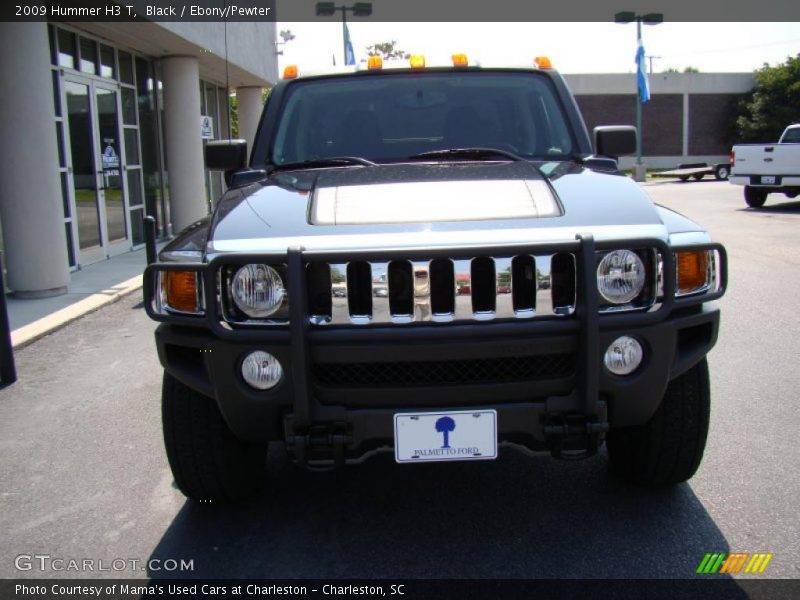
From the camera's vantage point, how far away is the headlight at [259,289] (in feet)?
8.82

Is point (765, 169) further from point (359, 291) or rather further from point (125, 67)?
point (359, 291)

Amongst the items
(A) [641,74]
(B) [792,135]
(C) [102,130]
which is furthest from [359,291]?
(A) [641,74]

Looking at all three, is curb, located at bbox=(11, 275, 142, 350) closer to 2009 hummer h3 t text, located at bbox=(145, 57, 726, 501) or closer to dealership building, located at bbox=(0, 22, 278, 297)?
dealership building, located at bbox=(0, 22, 278, 297)

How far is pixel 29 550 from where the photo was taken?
10.2ft

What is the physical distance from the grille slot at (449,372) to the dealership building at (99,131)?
9.49ft

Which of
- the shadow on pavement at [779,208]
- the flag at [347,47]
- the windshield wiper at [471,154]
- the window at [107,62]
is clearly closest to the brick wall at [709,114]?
the flag at [347,47]

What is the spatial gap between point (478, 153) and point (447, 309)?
1.38 metres

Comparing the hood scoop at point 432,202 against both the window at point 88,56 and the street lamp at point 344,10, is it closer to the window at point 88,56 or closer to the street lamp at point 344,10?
the window at point 88,56

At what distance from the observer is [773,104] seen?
43.7 m

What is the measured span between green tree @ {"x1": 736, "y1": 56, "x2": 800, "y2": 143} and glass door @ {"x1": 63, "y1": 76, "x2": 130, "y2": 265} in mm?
38891

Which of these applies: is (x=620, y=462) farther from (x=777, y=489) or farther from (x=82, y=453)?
(x=82, y=453)

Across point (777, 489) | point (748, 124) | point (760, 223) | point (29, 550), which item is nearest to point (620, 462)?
point (777, 489)

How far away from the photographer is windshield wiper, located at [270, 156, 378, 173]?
3750mm

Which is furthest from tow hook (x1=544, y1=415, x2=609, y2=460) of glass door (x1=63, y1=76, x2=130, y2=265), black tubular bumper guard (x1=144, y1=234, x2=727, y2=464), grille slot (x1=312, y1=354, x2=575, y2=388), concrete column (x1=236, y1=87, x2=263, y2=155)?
concrete column (x1=236, y1=87, x2=263, y2=155)
